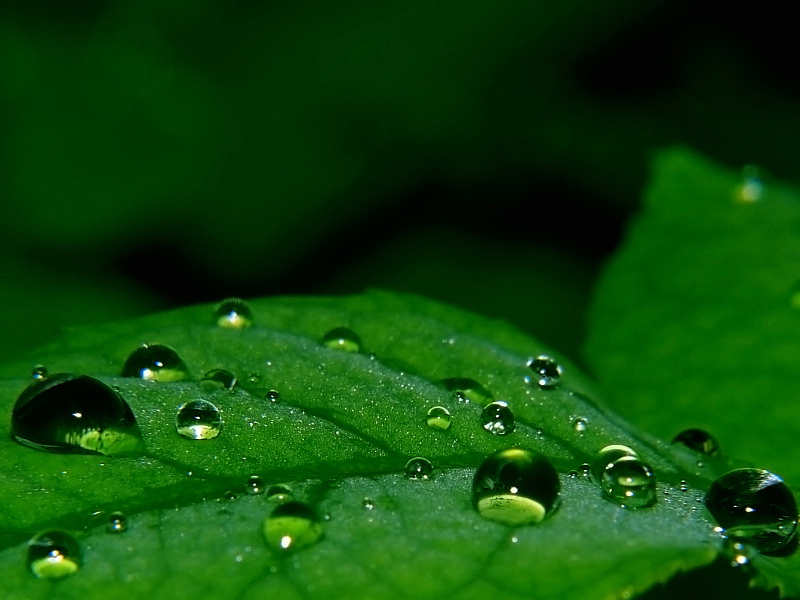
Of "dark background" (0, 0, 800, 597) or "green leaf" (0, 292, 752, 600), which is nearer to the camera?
"green leaf" (0, 292, 752, 600)

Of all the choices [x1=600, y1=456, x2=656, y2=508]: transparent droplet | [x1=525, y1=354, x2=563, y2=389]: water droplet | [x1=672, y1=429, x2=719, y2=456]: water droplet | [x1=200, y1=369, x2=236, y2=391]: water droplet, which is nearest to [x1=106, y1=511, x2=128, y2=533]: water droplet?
[x1=200, y1=369, x2=236, y2=391]: water droplet

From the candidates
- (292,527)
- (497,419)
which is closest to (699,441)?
(497,419)

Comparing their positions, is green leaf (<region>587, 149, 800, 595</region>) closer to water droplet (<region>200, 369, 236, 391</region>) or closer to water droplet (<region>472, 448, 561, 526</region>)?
water droplet (<region>472, 448, 561, 526</region>)

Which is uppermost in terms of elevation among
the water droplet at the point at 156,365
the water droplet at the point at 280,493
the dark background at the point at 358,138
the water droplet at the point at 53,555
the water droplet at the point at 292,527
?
the dark background at the point at 358,138

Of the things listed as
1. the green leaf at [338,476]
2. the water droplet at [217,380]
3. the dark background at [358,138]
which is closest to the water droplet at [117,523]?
the green leaf at [338,476]

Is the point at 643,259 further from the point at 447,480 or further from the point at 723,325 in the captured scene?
the point at 447,480

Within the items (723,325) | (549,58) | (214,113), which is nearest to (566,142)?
(549,58)

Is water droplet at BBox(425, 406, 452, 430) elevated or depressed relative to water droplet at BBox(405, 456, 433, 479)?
elevated

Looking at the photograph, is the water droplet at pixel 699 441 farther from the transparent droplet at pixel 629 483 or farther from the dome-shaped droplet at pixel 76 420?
the dome-shaped droplet at pixel 76 420
